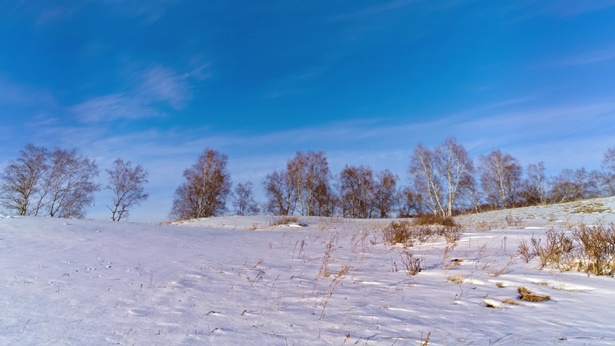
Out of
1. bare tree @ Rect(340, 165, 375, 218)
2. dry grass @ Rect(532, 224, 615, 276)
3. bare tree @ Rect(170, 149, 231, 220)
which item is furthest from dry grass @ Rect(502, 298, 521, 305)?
bare tree @ Rect(340, 165, 375, 218)

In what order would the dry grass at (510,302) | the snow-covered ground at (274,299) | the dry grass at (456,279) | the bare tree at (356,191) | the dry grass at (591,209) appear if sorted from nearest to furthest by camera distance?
the snow-covered ground at (274,299) < the dry grass at (510,302) < the dry grass at (456,279) < the dry grass at (591,209) < the bare tree at (356,191)

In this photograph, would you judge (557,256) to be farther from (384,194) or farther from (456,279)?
(384,194)

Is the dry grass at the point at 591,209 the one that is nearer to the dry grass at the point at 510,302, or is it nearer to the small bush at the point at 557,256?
the small bush at the point at 557,256

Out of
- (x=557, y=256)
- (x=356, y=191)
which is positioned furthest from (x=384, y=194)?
(x=557, y=256)

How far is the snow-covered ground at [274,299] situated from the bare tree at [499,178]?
4097 centimetres

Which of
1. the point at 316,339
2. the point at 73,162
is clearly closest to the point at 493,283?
the point at 316,339

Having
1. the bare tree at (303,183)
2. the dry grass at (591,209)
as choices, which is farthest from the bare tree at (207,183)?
the dry grass at (591,209)

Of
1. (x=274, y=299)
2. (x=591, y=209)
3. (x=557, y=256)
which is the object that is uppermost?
(x=591, y=209)

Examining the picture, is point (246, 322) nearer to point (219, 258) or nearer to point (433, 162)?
point (219, 258)

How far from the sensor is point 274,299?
318 centimetres

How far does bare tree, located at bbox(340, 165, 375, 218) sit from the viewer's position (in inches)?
2010

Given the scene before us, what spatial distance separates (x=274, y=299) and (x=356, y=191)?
49195mm

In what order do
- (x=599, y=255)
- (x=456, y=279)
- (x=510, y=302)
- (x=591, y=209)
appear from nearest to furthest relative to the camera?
1. (x=510, y=302)
2. (x=456, y=279)
3. (x=599, y=255)
4. (x=591, y=209)

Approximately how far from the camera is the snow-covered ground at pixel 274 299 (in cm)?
217
